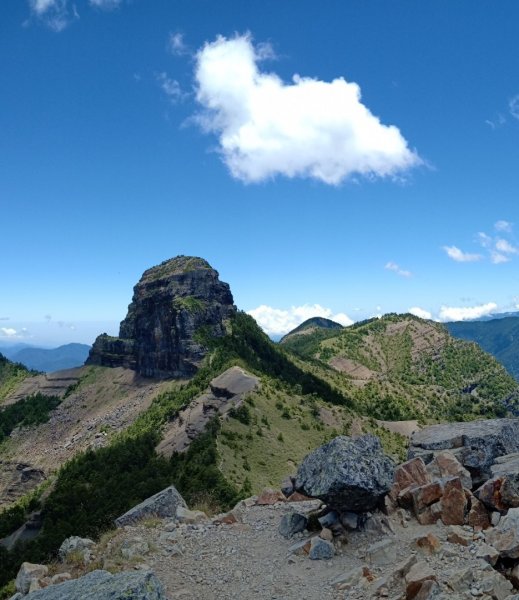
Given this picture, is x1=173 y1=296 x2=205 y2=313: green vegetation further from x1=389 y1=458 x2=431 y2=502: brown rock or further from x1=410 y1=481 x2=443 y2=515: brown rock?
x1=410 y1=481 x2=443 y2=515: brown rock

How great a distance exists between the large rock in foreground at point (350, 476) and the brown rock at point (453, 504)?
8.21 ft

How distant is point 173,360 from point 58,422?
4246cm

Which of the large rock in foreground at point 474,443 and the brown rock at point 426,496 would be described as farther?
the large rock in foreground at point 474,443

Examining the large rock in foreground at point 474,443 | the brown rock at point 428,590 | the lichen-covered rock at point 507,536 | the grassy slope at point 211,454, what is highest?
the large rock in foreground at point 474,443

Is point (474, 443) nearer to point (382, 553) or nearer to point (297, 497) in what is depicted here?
point (382, 553)

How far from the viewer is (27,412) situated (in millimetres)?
161125

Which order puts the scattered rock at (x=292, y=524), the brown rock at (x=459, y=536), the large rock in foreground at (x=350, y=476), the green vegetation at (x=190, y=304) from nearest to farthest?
1. the brown rock at (x=459, y=536)
2. the large rock in foreground at (x=350, y=476)
3. the scattered rock at (x=292, y=524)
4. the green vegetation at (x=190, y=304)

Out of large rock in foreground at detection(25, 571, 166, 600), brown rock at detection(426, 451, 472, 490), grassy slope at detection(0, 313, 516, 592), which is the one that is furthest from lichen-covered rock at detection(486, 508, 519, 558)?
grassy slope at detection(0, 313, 516, 592)

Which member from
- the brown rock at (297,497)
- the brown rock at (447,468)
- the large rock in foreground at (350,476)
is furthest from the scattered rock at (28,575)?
the brown rock at (447,468)

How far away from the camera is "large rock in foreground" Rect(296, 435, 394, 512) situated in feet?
74.2

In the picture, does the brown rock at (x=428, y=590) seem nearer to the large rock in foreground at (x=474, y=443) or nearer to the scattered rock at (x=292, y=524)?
the scattered rock at (x=292, y=524)

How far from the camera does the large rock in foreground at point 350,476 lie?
22609mm

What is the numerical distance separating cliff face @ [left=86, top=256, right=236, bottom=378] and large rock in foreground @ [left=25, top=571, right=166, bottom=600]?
11371 cm

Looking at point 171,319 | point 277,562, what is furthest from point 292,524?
point 171,319
